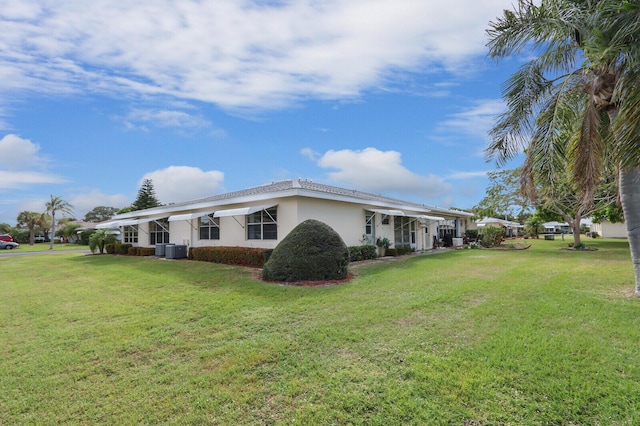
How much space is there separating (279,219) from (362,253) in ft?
15.4

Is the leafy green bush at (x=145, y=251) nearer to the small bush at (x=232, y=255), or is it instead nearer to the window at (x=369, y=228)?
the small bush at (x=232, y=255)

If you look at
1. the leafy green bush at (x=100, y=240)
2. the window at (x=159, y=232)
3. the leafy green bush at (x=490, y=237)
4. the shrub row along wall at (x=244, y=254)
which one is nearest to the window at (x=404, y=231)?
the shrub row along wall at (x=244, y=254)

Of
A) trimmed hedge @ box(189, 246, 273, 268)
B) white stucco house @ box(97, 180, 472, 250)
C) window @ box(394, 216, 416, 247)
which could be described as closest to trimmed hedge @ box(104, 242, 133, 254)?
white stucco house @ box(97, 180, 472, 250)

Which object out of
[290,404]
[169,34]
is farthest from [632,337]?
[169,34]

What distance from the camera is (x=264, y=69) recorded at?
1148 cm

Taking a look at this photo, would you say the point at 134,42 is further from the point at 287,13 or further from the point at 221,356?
the point at 221,356

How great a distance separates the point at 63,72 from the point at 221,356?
403 inches

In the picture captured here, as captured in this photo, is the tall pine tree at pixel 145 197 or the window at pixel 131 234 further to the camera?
the tall pine tree at pixel 145 197

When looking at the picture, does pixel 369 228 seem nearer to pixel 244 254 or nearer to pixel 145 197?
pixel 244 254

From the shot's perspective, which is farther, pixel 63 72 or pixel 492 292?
pixel 63 72

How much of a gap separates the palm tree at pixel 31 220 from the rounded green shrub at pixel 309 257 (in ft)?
201

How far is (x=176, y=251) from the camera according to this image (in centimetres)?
1902

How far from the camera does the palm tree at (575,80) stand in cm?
675

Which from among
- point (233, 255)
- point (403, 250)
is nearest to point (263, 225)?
point (233, 255)
